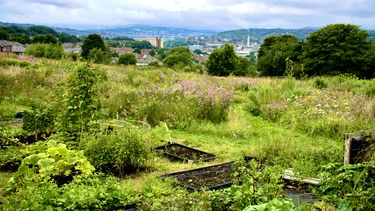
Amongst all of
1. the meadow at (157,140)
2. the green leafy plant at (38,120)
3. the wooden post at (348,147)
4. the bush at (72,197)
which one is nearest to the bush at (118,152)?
the meadow at (157,140)

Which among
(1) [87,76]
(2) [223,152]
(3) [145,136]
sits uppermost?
(1) [87,76]

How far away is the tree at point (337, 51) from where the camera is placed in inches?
1537

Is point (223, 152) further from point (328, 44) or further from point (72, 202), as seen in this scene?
point (328, 44)

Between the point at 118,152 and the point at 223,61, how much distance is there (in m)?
38.4

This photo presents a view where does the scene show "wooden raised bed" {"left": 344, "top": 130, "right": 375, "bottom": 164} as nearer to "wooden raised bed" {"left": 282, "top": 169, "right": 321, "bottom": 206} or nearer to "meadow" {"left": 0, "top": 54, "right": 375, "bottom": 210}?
"meadow" {"left": 0, "top": 54, "right": 375, "bottom": 210}

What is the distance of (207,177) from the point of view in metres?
6.39

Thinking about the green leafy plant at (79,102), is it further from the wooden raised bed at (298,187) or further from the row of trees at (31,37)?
the row of trees at (31,37)

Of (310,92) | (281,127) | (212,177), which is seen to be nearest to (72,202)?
(212,177)

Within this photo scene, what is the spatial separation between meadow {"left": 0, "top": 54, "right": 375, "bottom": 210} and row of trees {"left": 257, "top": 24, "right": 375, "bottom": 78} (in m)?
26.2

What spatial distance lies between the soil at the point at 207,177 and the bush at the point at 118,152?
1.97 feet

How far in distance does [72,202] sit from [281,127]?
21.6 ft

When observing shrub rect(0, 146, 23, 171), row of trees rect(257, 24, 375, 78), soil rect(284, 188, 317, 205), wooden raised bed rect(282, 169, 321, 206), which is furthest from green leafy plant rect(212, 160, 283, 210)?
row of trees rect(257, 24, 375, 78)

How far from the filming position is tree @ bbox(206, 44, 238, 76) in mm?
43969

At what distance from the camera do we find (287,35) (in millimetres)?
50812
